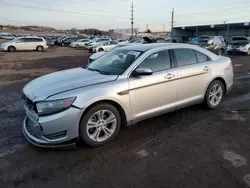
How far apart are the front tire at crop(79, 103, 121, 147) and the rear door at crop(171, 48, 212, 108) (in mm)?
1466

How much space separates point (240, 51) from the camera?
774 inches

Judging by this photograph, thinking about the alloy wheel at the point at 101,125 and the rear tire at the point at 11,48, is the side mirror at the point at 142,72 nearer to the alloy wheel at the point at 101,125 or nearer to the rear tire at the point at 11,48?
the alloy wheel at the point at 101,125

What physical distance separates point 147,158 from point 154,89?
125 cm

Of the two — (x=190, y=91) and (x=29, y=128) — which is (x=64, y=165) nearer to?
(x=29, y=128)

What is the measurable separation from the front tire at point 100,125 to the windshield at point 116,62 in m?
0.73

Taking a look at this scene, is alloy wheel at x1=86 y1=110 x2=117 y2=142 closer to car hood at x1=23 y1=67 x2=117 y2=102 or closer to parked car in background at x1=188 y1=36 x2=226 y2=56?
car hood at x1=23 y1=67 x2=117 y2=102

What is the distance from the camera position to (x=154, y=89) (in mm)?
3793

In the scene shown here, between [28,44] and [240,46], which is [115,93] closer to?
[240,46]

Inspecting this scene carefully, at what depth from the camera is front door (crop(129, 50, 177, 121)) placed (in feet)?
11.8

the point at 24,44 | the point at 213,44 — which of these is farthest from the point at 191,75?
the point at 24,44

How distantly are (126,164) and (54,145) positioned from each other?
1084 millimetres

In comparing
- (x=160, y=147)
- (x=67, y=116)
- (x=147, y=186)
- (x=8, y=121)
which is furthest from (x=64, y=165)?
(x=8, y=121)

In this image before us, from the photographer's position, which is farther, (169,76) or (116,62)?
(116,62)

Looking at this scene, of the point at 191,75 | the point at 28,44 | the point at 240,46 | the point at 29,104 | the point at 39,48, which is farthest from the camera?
the point at 39,48
